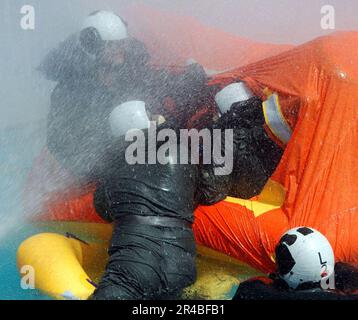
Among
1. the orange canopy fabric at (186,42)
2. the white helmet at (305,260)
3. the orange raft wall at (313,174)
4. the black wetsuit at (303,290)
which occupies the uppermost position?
the orange canopy fabric at (186,42)

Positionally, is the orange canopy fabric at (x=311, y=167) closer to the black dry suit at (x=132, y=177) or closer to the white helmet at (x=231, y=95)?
the white helmet at (x=231, y=95)

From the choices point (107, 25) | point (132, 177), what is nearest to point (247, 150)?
point (132, 177)

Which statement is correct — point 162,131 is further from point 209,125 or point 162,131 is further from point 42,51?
point 42,51

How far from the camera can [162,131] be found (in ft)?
19.7

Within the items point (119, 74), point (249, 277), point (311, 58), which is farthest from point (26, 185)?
A: point (311, 58)

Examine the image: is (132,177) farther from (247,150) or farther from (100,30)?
(100,30)

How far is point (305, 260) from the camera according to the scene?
545 centimetres

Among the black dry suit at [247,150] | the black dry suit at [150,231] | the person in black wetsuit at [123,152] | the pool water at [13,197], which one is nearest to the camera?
the black dry suit at [150,231]

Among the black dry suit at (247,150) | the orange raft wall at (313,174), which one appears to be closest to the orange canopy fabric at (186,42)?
the black dry suit at (247,150)

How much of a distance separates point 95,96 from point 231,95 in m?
1.37

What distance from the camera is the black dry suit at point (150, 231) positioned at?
530 centimetres

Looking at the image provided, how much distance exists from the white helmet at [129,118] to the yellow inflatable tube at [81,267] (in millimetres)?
1022

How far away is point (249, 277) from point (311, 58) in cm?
195

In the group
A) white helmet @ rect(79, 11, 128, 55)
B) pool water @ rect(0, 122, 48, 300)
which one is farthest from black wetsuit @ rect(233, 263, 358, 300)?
white helmet @ rect(79, 11, 128, 55)
